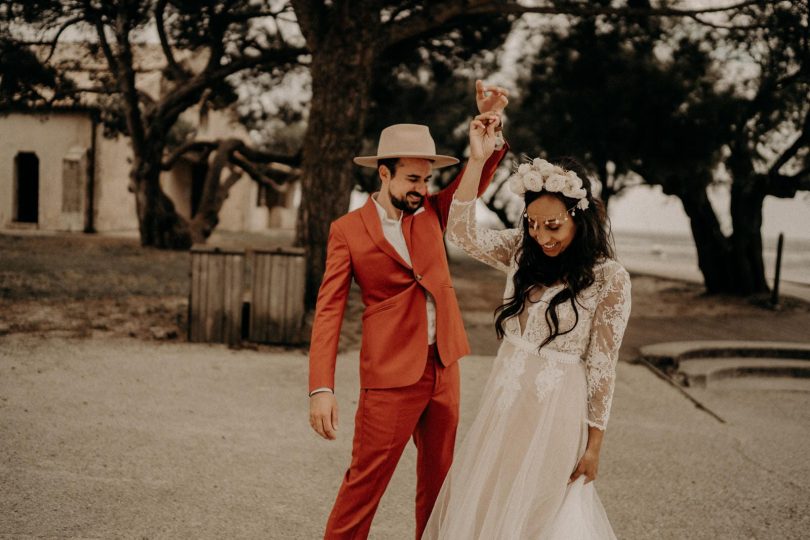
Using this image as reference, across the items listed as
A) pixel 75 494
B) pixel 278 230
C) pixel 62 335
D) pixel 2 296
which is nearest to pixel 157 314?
pixel 62 335

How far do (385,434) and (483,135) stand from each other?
120 cm

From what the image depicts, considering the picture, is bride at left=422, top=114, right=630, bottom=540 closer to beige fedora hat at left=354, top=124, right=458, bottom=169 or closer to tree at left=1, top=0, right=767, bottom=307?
beige fedora hat at left=354, top=124, right=458, bottom=169

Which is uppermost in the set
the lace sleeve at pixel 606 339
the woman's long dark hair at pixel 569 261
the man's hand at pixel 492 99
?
the man's hand at pixel 492 99

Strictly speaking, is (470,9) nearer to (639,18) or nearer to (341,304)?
(639,18)

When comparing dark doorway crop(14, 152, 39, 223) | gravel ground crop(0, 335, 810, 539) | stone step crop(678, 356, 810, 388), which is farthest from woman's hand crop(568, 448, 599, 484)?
dark doorway crop(14, 152, 39, 223)

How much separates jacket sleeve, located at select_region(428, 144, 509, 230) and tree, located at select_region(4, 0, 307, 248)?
1343cm

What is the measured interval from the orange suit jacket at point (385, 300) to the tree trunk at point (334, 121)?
7.53 meters

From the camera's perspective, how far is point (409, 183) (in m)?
2.93

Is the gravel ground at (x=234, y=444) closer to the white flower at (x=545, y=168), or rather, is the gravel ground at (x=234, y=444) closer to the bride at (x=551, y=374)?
the bride at (x=551, y=374)

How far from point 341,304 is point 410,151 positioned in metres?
0.65

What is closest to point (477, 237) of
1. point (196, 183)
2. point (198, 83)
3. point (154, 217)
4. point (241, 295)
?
point (241, 295)

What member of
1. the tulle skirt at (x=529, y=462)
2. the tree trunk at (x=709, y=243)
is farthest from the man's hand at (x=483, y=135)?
the tree trunk at (x=709, y=243)

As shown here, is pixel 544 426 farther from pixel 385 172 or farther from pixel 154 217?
pixel 154 217

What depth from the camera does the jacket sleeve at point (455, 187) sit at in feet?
9.64
